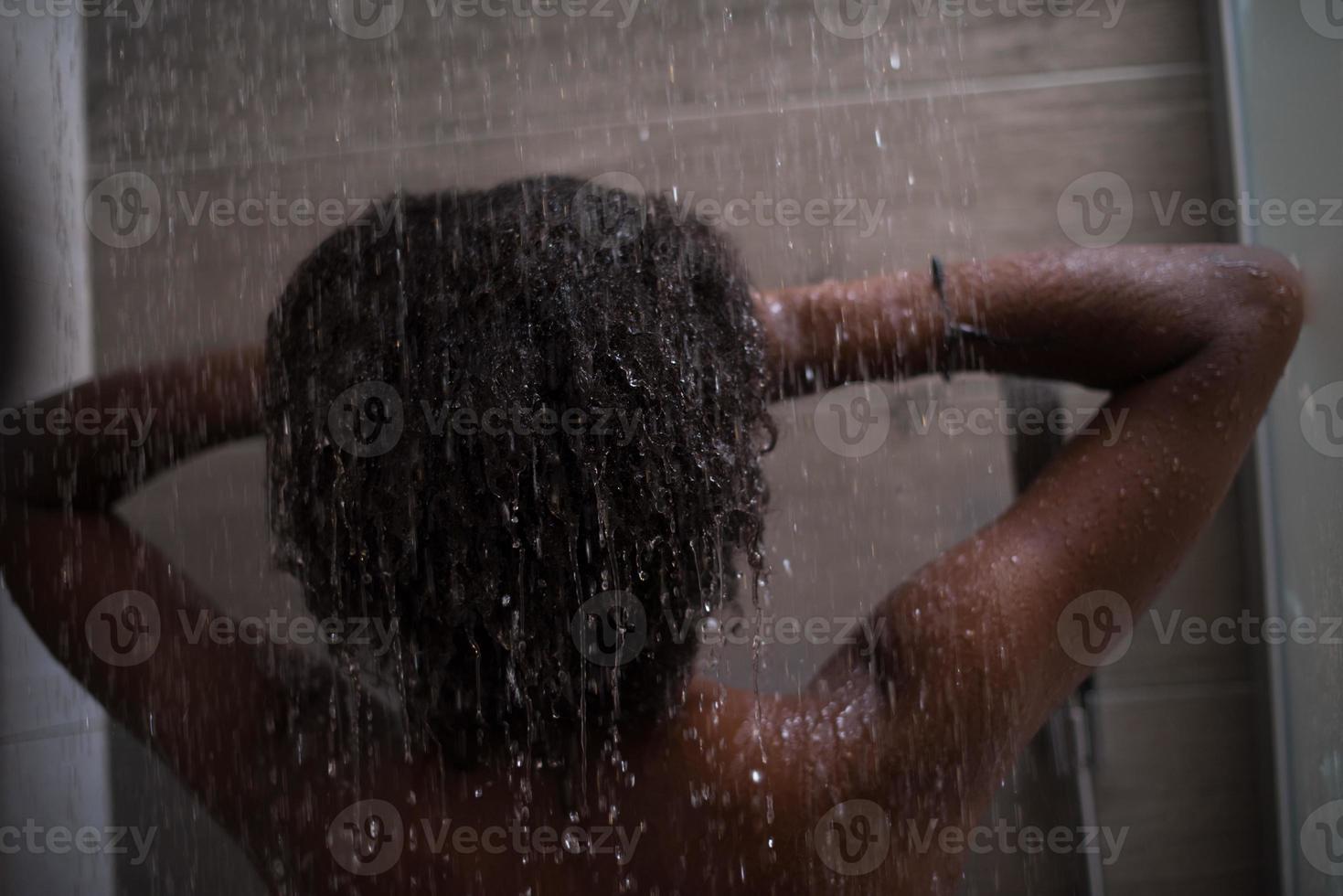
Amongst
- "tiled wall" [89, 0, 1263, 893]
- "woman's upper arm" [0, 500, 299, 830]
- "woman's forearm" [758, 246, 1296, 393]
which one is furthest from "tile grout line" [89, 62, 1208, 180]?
"woman's upper arm" [0, 500, 299, 830]

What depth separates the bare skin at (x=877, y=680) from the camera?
1.64 feet

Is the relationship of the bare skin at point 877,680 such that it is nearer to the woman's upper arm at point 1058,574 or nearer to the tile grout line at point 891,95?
the woman's upper arm at point 1058,574

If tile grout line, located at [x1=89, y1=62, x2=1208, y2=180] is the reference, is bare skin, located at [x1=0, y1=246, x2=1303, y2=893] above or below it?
below

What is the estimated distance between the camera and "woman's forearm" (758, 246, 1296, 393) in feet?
1.85

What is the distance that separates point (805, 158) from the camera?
911 millimetres

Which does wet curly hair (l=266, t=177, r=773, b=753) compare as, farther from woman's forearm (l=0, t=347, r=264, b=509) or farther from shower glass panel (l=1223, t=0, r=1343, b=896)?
shower glass panel (l=1223, t=0, r=1343, b=896)

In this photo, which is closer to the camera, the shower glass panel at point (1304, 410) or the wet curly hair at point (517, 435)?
the wet curly hair at point (517, 435)

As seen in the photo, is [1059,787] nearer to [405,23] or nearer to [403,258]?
[403,258]

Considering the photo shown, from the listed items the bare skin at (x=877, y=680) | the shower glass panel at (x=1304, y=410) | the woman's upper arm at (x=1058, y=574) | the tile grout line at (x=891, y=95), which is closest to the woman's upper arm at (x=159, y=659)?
the bare skin at (x=877, y=680)

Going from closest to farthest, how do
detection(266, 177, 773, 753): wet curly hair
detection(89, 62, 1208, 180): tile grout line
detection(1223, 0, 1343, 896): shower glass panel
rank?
detection(266, 177, 773, 753): wet curly hair < detection(1223, 0, 1343, 896): shower glass panel < detection(89, 62, 1208, 180): tile grout line

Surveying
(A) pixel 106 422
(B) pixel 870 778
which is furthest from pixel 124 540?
(B) pixel 870 778

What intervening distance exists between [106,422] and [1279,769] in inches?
47.1

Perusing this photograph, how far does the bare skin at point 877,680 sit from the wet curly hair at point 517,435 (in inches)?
3.1

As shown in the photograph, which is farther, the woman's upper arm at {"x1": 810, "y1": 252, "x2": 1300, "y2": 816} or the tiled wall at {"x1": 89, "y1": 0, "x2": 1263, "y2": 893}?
the tiled wall at {"x1": 89, "y1": 0, "x2": 1263, "y2": 893}
